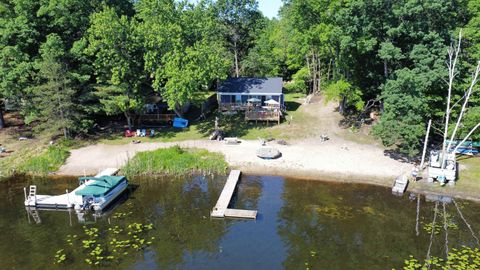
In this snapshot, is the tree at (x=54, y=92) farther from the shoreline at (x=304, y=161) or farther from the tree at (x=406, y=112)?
the tree at (x=406, y=112)

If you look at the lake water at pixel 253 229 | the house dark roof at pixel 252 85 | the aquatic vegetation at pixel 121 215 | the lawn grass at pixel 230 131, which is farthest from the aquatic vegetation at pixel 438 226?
the house dark roof at pixel 252 85

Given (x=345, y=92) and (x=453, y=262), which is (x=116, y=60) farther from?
(x=453, y=262)

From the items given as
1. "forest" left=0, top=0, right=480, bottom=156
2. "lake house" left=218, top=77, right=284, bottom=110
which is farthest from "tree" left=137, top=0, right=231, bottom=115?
"lake house" left=218, top=77, right=284, bottom=110

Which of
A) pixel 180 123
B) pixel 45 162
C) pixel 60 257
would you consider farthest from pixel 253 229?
pixel 180 123

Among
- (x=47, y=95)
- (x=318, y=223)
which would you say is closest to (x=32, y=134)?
(x=47, y=95)

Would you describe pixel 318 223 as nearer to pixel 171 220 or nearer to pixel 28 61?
pixel 171 220
